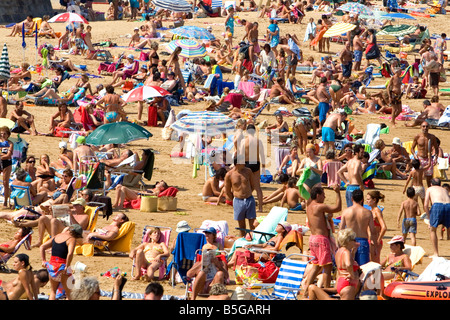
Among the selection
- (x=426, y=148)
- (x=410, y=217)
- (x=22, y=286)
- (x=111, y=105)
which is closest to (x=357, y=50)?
(x=426, y=148)

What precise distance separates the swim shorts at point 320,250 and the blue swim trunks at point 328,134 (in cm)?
749

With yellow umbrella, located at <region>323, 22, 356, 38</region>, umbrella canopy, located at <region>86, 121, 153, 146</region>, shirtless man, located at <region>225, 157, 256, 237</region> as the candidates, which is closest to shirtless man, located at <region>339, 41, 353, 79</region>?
yellow umbrella, located at <region>323, 22, 356, 38</region>

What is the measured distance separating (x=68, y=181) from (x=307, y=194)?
3632 mm

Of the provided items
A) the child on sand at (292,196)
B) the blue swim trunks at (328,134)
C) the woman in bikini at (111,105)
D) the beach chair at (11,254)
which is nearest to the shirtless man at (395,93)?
the blue swim trunks at (328,134)

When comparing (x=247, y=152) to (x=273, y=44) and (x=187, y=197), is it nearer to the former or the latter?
(x=187, y=197)

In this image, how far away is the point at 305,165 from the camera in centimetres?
1482

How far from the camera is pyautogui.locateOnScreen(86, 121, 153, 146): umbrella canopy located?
14883 millimetres

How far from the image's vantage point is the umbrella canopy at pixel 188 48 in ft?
79.0

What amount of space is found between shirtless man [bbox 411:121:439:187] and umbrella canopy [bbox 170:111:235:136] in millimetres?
3446

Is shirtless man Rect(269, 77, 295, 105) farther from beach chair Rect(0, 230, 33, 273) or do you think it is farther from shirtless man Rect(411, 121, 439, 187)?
beach chair Rect(0, 230, 33, 273)

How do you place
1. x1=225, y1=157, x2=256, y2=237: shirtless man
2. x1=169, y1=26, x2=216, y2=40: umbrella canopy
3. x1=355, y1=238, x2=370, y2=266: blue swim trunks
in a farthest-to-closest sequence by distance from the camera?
x1=169, y1=26, x2=216, y2=40: umbrella canopy
x1=225, y1=157, x2=256, y2=237: shirtless man
x1=355, y1=238, x2=370, y2=266: blue swim trunks

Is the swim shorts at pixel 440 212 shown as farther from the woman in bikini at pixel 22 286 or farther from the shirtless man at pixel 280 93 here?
the shirtless man at pixel 280 93

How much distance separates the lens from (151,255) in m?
10.7
